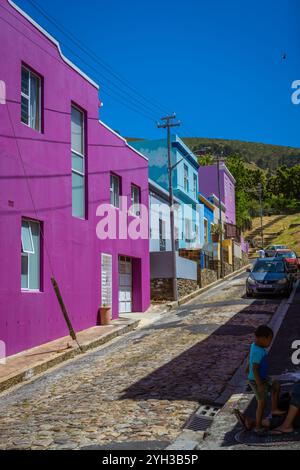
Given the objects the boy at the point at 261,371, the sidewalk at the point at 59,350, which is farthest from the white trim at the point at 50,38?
the boy at the point at 261,371

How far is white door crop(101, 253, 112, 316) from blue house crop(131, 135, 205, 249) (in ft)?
44.3

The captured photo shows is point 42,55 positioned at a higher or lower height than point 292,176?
lower

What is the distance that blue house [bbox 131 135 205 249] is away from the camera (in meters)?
33.7

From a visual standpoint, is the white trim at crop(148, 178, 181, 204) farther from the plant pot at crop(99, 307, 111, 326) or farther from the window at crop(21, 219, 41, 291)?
the window at crop(21, 219, 41, 291)

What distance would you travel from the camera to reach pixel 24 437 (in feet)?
22.8

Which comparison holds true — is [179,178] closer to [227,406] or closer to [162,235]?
[162,235]

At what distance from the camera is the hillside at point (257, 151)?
466 ft

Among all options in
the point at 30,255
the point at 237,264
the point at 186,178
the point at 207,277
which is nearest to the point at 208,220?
the point at 237,264

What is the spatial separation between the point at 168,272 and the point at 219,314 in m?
8.07

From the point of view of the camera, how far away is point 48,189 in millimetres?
14859

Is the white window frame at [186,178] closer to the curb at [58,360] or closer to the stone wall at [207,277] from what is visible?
the stone wall at [207,277]

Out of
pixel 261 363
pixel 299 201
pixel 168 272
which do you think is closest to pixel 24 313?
pixel 261 363

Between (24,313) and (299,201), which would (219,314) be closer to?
(24,313)

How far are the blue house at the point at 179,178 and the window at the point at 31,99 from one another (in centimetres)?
1765
